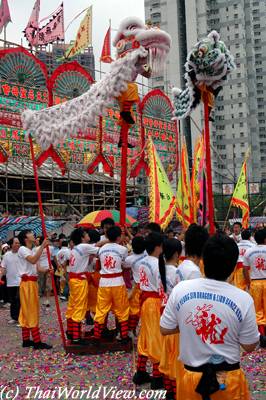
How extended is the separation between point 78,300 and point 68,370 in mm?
1260

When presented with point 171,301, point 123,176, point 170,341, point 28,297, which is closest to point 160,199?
point 123,176

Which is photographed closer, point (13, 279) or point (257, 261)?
point (257, 261)

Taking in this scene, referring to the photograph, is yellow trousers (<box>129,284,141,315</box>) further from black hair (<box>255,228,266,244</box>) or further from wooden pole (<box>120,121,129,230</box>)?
black hair (<box>255,228,266,244</box>)

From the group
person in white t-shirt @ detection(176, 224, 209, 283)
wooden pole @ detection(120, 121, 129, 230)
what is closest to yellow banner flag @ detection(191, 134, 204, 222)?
wooden pole @ detection(120, 121, 129, 230)

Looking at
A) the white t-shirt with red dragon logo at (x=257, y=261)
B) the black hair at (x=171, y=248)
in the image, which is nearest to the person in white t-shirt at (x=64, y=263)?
the white t-shirt with red dragon logo at (x=257, y=261)

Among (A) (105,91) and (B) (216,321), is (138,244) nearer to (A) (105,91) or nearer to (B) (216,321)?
(A) (105,91)

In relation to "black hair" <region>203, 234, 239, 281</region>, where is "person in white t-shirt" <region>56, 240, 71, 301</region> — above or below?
below

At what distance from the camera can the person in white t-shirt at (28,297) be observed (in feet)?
22.2

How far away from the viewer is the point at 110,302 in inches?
250

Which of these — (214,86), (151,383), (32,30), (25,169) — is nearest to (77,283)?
(151,383)

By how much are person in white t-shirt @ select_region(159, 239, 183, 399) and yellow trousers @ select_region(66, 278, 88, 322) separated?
2.56 meters

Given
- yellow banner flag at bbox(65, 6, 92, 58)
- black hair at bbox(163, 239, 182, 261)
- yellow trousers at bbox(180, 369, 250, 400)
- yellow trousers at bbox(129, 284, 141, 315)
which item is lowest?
yellow trousers at bbox(129, 284, 141, 315)

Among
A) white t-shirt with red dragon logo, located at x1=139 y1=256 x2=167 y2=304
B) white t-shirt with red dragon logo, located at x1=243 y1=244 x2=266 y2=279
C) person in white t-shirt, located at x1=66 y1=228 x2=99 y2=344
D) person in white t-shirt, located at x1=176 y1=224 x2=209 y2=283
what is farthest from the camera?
person in white t-shirt, located at x1=66 y1=228 x2=99 y2=344

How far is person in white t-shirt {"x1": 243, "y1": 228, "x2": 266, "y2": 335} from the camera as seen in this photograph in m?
6.54
